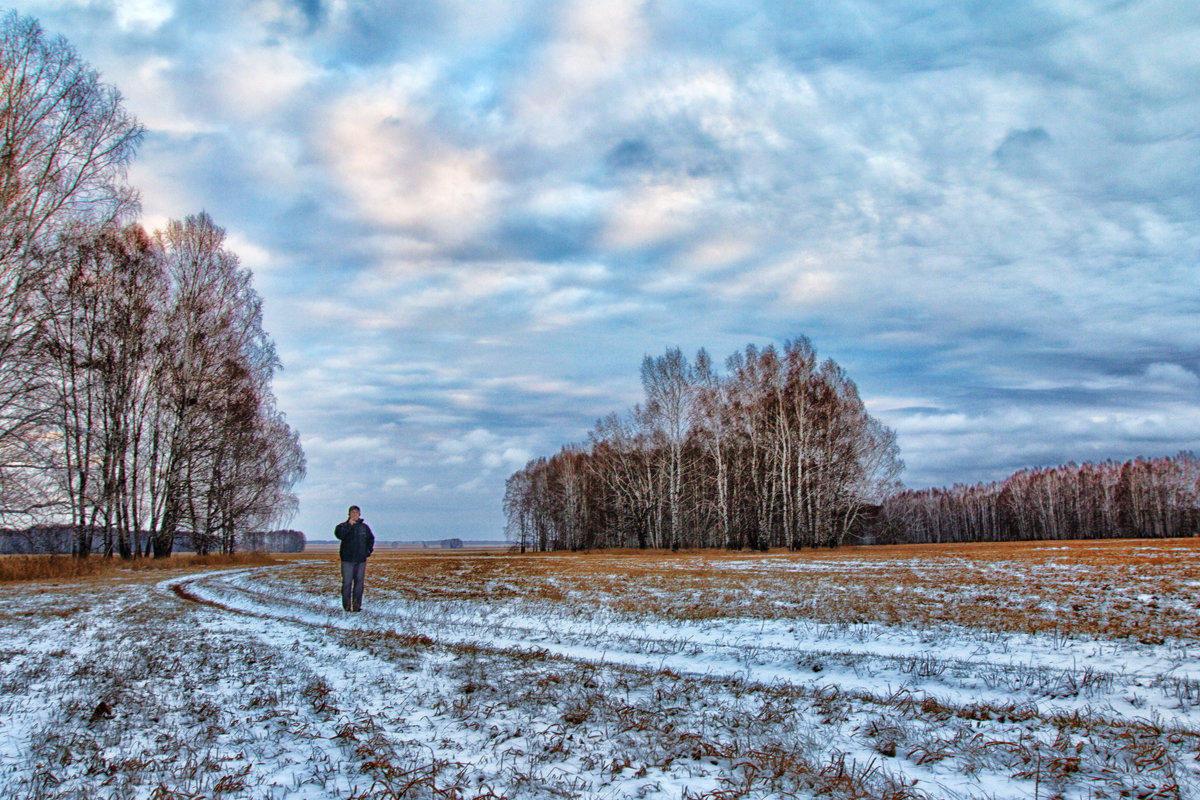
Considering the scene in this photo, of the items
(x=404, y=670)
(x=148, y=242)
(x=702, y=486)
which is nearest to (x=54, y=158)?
(x=148, y=242)

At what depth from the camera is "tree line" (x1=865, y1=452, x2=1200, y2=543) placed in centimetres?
10319

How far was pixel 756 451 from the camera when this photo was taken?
49000mm

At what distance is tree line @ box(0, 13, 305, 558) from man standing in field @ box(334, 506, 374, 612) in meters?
10.3

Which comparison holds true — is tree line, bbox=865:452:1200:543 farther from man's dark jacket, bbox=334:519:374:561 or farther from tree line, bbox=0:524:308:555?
man's dark jacket, bbox=334:519:374:561

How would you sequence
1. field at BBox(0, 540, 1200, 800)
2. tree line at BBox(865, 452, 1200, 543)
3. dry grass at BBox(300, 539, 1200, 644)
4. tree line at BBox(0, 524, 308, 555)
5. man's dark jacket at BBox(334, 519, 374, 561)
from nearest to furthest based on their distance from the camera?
field at BBox(0, 540, 1200, 800) → dry grass at BBox(300, 539, 1200, 644) → man's dark jacket at BBox(334, 519, 374, 561) → tree line at BBox(0, 524, 308, 555) → tree line at BBox(865, 452, 1200, 543)

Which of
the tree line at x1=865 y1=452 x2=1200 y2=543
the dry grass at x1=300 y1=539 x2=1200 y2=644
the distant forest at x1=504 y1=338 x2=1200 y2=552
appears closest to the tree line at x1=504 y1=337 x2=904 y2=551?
the distant forest at x1=504 y1=338 x2=1200 y2=552

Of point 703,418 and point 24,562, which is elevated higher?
point 703,418

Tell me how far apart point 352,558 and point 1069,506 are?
13284 cm

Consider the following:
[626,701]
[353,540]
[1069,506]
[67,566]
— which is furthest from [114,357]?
[1069,506]

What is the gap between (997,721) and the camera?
527 cm

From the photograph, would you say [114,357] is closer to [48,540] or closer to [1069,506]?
[48,540]

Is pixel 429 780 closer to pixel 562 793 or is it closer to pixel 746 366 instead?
pixel 562 793

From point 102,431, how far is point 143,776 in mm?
33263

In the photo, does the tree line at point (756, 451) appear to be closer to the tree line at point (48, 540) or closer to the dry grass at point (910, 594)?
the dry grass at point (910, 594)
